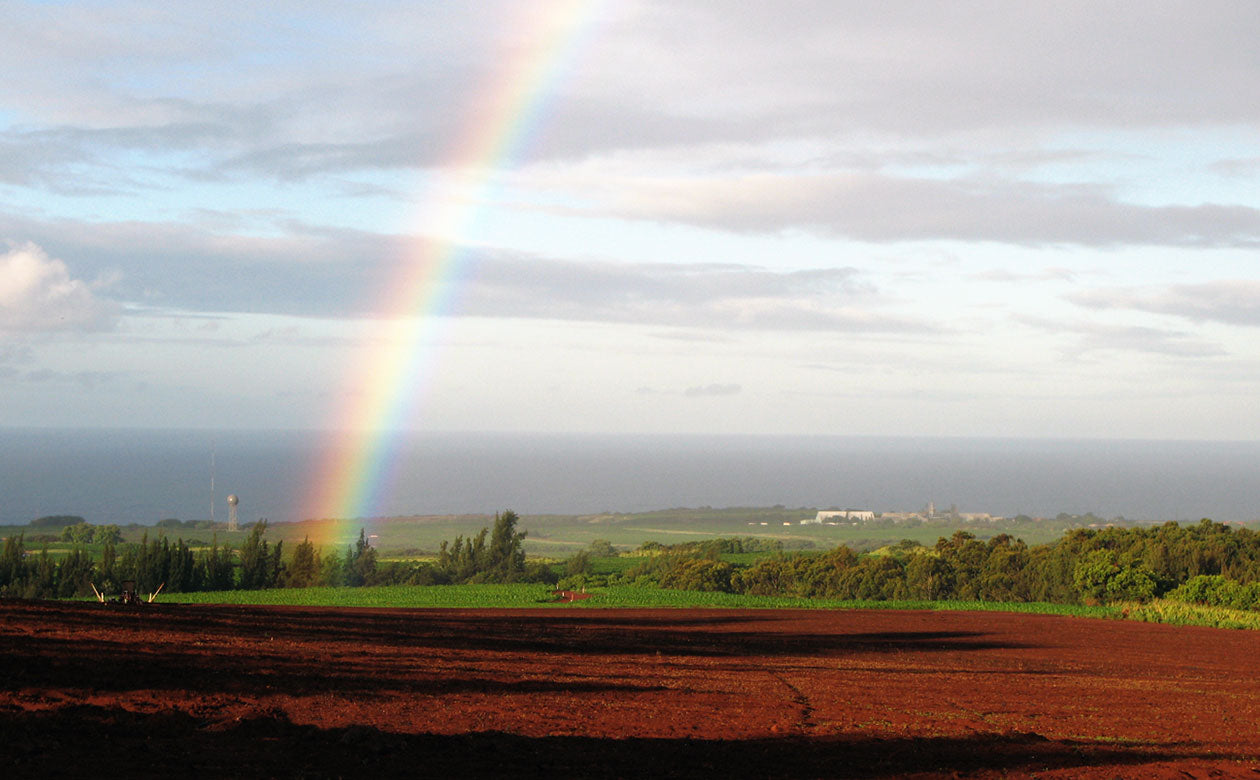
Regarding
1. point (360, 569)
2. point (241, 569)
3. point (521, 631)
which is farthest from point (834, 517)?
point (521, 631)

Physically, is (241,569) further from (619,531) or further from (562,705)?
(619,531)

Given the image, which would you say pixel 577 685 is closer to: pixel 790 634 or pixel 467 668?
pixel 467 668

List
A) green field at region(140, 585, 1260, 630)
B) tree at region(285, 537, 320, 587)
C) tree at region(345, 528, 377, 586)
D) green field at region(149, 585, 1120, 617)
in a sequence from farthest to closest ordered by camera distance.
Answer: tree at region(345, 528, 377, 586), tree at region(285, 537, 320, 587), green field at region(149, 585, 1120, 617), green field at region(140, 585, 1260, 630)

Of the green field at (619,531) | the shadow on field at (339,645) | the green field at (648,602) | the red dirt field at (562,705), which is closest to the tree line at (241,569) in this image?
the green field at (648,602)

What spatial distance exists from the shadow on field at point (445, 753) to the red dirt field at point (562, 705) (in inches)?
1.9

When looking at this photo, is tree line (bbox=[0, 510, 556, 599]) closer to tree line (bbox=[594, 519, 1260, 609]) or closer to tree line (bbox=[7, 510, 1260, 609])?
tree line (bbox=[7, 510, 1260, 609])

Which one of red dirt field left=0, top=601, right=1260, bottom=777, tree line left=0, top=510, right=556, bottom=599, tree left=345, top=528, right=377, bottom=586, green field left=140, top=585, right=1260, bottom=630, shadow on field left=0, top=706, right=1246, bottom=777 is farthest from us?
tree left=345, top=528, right=377, bottom=586

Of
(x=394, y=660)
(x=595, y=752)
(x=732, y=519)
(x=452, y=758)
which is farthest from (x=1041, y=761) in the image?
(x=732, y=519)

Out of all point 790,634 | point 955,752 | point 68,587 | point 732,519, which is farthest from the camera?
point 732,519

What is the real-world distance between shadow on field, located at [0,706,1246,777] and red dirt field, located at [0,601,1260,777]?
0.16 feet

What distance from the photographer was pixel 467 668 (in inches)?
878

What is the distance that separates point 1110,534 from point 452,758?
225 feet

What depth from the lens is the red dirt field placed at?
12719mm

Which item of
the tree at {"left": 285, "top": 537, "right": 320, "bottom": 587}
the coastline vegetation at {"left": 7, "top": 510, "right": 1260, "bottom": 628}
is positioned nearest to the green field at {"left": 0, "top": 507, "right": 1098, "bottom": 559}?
the coastline vegetation at {"left": 7, "top": 510, "right": 1260, "bottom": 628}
